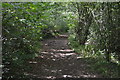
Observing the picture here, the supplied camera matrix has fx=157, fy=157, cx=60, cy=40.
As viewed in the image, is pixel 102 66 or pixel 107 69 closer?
pixel 107 69

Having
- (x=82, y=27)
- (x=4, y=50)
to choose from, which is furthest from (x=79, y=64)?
(x=82, y=27)

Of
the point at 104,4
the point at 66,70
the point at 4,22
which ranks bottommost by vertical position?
the point at 66,70

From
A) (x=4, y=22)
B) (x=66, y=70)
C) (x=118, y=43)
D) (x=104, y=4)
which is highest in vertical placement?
(x=104, y=4)

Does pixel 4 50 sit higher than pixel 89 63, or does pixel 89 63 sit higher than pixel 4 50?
pixel 4 50

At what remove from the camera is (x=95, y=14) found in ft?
27.9

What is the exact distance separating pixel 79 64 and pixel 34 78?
2816mm

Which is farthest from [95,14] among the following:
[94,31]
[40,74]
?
[40,74]

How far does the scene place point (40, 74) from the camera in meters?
6.21

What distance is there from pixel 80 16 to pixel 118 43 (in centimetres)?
578

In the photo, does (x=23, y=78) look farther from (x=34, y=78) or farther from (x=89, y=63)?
(x=89, y=63)

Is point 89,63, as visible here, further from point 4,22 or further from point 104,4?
point 4,22

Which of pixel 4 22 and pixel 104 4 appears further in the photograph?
pixel 104 4

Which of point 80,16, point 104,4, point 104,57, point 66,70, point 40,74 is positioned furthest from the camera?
point 80,16

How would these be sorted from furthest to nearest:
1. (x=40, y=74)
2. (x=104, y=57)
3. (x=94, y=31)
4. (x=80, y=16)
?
1. (x=80, y=16)
2. (x=94, y=31)
3. (x=104, y=57)
4. (x=40, y=74)
